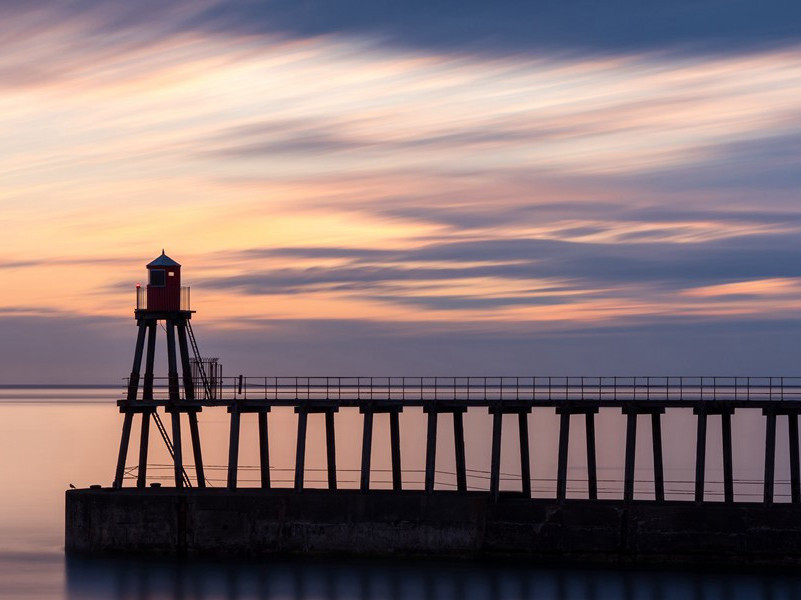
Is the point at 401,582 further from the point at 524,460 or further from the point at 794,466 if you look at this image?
the point at 794,466

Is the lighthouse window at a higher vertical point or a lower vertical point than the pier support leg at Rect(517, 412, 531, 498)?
higher

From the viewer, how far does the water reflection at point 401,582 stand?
38.2 metres

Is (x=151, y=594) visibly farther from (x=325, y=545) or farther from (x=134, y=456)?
(x=134, y=456)

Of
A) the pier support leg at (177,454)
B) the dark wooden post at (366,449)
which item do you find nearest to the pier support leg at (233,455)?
the pier support leg at (177,454)

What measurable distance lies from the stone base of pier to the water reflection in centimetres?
46

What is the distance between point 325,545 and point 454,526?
13.5 feet

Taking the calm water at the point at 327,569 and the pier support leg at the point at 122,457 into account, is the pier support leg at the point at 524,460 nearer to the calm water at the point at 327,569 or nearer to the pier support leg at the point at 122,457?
the calm water at the point at 327,569

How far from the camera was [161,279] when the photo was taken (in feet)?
147

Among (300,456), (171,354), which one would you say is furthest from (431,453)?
(171,354)

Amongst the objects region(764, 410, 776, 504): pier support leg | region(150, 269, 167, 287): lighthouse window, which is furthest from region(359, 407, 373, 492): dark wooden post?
region(764, 410, 776, 504): pier support leg

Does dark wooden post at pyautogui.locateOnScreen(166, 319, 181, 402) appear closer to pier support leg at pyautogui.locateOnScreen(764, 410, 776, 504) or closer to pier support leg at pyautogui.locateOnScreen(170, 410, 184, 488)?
pier support leg at pyautogui.locateOnScreen(170, 410, 184, 488)

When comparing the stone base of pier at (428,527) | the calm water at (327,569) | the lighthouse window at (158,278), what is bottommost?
the calm water at (327,569)

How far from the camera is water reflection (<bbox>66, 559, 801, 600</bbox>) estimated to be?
3816 centimetres

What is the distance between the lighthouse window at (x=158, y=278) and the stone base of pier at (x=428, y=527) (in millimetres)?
7437
